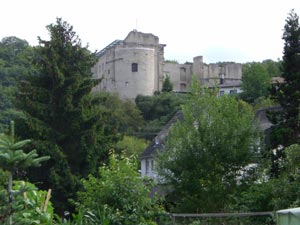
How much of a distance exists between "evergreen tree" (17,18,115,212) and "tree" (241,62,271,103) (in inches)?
2456

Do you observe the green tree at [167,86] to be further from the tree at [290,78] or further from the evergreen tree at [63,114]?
the tree at [290,78]

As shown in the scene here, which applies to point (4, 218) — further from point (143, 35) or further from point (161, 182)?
point (143, 35)

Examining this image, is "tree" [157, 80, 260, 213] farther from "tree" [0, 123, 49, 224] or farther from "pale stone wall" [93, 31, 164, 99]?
"pale stone wall" [93, 31, 164, 99]

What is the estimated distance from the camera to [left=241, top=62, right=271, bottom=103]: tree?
308 feet

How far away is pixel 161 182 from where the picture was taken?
27.3 metres

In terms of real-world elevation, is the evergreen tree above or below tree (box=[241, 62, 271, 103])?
below

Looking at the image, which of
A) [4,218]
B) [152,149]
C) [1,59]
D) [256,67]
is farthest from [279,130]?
[1,59]

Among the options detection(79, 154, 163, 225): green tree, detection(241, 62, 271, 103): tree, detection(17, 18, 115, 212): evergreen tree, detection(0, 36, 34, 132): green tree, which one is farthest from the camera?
detection(241, 62, 271, 103): tree

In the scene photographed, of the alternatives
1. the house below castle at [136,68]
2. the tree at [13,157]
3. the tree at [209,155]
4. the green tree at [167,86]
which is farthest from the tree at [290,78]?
the green tree at [167,86]

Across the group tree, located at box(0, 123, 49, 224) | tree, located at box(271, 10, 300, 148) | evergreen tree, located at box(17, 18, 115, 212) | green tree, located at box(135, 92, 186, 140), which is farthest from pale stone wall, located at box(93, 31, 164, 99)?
tree, located at box(0, 123, 49, 224)

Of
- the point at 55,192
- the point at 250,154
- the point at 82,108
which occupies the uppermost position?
the point at 82,108

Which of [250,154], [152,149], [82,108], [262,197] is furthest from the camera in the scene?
[152,149]

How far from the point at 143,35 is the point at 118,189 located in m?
107

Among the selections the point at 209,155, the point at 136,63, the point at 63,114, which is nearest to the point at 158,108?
the point at 136,63
